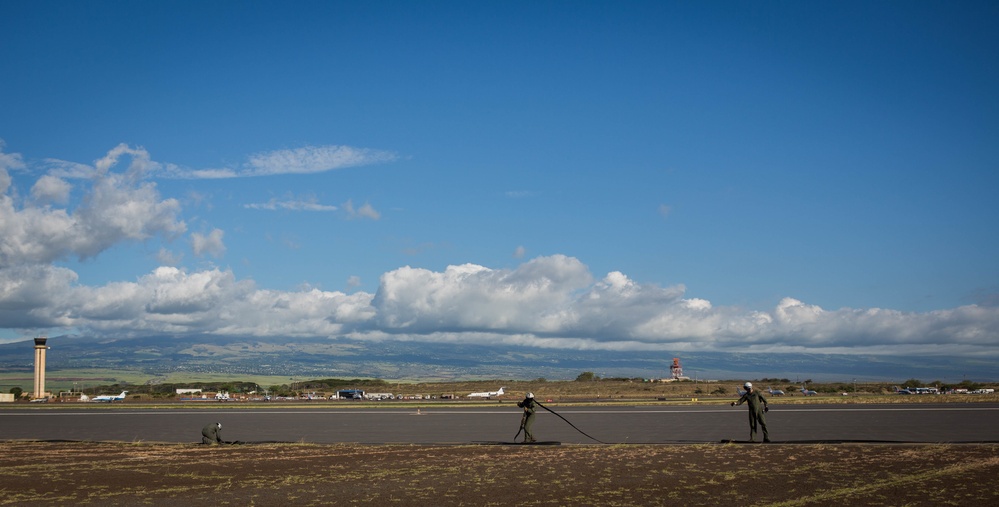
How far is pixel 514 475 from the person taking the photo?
20641mm

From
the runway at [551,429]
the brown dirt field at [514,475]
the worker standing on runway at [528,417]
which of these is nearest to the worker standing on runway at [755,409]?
the brown dirt field at [514,475]

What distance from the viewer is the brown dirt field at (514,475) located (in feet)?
55.9

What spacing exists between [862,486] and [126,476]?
55.3 ft

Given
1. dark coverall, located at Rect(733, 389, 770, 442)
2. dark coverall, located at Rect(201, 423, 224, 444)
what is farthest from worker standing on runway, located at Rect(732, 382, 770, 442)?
dark coverall, located at Rect(201, 423, 224, 444)

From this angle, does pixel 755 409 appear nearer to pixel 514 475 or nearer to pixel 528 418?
pixel 528 418

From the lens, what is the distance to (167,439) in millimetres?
33594

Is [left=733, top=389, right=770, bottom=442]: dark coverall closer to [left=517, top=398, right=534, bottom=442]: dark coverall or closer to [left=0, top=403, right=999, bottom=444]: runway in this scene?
[left=0, top=403, right=999, bottom=444]: runway

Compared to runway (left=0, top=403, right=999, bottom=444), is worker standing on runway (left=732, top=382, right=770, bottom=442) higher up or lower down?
higher up

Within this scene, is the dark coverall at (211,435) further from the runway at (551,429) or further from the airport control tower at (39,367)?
the airport control tower at (39,367)

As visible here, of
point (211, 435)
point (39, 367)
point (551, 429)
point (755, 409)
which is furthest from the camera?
point (39, 367)

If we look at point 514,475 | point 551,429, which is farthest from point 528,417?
point 514,475

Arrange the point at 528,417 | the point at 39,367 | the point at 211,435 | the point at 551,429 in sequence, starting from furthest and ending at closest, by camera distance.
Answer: the point at 39,367, the point at 551,429, the point at 211,435, the point at 528,417

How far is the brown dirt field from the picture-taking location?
1705 cm

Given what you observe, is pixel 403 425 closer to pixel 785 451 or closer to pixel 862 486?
pixel 785 451
